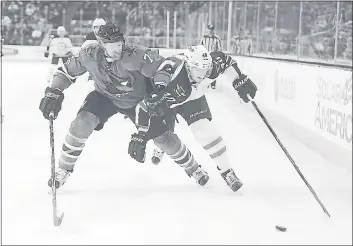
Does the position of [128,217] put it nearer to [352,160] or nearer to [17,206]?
[17,206]

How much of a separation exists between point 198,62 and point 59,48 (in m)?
6.13

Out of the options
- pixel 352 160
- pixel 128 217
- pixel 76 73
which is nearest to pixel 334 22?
pixel 352 160

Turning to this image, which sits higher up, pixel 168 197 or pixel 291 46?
pixel 291 46

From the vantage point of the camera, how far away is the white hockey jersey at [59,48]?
28.2ft

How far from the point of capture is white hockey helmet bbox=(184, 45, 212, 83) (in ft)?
9.11

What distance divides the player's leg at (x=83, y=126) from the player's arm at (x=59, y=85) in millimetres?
125

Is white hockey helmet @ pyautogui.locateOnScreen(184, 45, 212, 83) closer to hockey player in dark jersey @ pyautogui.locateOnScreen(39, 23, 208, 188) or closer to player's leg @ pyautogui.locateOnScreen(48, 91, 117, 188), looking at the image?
hockey player in dark jersey @ pyautogui.locateOnScreen(39, 23, 208, 188)

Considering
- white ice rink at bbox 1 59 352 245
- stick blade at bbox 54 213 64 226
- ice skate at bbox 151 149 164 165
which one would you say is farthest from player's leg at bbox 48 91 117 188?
ice skate at bbox 151 149 164 165

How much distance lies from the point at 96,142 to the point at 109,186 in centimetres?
145

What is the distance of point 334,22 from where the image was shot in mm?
4840

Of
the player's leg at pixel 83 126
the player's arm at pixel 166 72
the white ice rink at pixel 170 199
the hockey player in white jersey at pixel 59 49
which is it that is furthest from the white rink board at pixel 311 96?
the hockey player in white jersey at pixel 59 49

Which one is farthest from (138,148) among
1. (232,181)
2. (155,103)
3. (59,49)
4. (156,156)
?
(59,49)

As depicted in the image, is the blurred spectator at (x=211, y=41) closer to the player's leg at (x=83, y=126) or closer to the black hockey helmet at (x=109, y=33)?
the player's leg at (x=83, y=126)

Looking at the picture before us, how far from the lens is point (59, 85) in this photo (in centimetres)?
282
